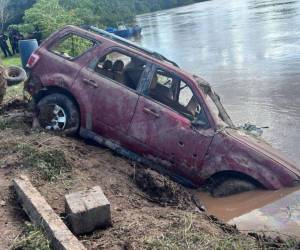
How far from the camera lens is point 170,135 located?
23.0 ft

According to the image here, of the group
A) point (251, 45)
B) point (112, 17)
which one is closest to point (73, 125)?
point (251, 45)

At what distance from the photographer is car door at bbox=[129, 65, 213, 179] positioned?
693 centimetres

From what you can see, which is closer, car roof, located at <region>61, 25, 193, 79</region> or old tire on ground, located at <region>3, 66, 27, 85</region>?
car roof, located at <region>61, 25, 193, 79</region>

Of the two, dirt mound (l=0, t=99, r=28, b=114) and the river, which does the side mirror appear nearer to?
the river

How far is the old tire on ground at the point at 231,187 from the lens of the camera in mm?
6973

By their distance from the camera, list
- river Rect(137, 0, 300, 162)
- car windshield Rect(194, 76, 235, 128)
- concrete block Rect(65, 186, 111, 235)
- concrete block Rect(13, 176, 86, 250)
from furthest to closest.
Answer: river Rect(137, 0, 300, 162) < car windshield Rect(194, 76, 235, 128) < concrete block Rect(65, 186, 111, 235) < concrete block Rect(13, 176, 86, 250)

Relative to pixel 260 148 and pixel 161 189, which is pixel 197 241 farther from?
pixel 260 148

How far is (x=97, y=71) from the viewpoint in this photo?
7.58m

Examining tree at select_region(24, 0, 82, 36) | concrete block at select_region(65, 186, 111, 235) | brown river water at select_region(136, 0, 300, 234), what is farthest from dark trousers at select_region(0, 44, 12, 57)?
concrete block at select_region(65, 186, 111, 235)

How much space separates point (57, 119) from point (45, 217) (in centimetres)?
323

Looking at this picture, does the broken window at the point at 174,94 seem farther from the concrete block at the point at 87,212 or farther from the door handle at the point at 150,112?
the concrete block at the point at 87,212

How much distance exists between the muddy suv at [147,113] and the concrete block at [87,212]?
2.21 metres

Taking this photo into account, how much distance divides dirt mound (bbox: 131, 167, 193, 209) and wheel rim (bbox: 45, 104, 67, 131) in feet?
5.02

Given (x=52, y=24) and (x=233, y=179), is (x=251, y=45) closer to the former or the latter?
(x=52, y=24)
